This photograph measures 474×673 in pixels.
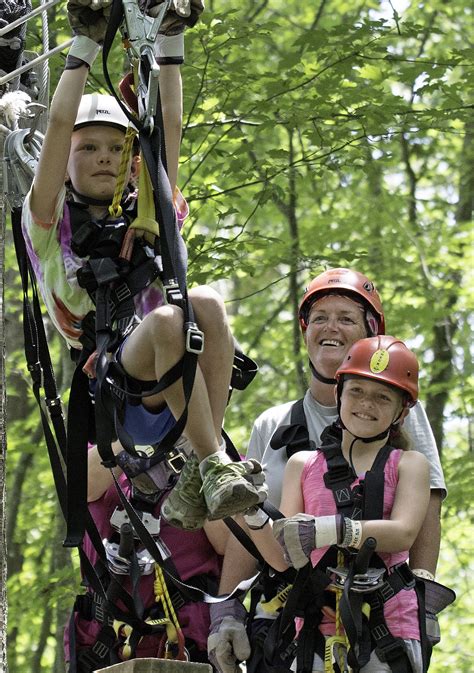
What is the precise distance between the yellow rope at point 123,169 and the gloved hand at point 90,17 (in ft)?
0.97

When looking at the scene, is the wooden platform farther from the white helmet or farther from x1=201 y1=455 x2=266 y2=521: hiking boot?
the white helmet

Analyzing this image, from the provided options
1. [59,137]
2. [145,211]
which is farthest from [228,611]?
[59,137]

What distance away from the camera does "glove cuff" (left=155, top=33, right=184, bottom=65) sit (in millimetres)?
3682

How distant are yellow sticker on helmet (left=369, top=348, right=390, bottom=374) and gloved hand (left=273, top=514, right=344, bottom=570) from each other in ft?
1.87

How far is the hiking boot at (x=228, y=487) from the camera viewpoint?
10.7ft

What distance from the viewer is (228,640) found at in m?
3.84

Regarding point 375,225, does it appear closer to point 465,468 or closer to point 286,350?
point 286,350

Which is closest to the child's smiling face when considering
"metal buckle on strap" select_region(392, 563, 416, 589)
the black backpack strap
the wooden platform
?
the black backpack strap

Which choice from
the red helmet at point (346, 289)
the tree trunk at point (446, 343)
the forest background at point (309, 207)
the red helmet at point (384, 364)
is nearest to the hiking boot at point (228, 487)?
the red helmet at point (384, 364)

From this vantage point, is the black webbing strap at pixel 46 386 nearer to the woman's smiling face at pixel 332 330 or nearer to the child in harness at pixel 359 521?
the child in harness at pixel 359 521

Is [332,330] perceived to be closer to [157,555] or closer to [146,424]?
[146,424]

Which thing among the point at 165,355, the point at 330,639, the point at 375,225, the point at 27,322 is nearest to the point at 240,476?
the point at 165,355

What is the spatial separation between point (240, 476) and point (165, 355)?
1.32 feet

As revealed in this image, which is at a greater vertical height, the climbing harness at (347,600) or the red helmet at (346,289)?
the red helmet at (346,289)
